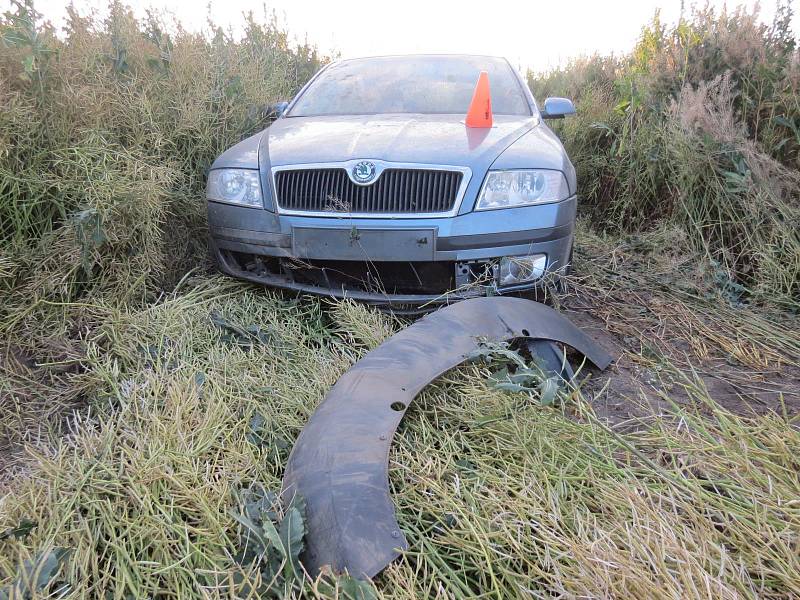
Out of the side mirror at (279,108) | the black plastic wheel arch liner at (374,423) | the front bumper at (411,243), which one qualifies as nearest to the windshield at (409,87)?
the side mirror at (279,108)

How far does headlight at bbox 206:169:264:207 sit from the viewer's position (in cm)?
296

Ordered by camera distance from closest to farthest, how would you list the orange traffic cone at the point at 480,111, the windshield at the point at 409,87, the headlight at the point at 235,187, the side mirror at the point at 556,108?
the headlight at the point at 235,187
the orange traffic cone at the point at 480,111
the windshield at the point at 409,87
the side mirror at the point at 556,108

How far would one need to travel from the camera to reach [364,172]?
274 cm

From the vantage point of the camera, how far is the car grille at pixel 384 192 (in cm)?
270

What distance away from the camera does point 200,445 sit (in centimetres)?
192

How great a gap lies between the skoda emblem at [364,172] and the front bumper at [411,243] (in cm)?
19

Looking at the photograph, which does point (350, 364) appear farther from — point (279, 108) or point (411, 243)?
point (279, 108)

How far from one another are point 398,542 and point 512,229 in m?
1.60

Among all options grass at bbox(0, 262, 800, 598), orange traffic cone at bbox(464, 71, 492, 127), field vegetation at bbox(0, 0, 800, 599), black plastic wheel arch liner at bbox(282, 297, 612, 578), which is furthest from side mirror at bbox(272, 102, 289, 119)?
black plastic wheel arch liner at bbox(282, 297, 612, 578)

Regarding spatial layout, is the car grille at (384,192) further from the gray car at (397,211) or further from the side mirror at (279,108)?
the side mirror at (279,108)

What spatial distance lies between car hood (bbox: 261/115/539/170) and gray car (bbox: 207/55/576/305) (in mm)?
10

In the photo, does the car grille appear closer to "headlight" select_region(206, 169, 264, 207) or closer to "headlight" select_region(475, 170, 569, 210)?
"headlight" select_region(475, 170, 569, 210)

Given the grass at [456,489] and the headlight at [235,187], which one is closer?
the grass at [456,489]

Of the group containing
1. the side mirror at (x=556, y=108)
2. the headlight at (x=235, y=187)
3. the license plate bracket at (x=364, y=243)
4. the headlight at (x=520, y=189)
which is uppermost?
the side mirror at (x=556, y=108)
